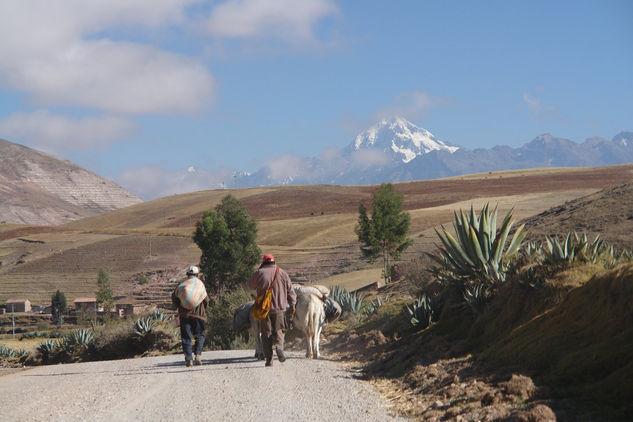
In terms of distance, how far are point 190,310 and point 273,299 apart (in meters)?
1.65

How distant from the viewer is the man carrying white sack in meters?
13.6

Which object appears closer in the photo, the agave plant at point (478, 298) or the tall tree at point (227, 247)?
the agave plant at point (478, 298)

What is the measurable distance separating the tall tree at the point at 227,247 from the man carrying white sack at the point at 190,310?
113ft

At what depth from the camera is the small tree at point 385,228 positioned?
170 ft

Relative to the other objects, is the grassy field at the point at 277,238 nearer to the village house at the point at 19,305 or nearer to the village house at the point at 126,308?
the village house at the point at 19,305

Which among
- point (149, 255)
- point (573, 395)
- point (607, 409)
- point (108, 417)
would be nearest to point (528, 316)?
point (573, 395)

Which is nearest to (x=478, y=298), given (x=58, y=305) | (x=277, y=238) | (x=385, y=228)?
(x=385, y=228)

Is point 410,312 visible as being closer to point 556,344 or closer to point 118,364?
point 556,344

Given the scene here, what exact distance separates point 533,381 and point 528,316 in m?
→ 2.48

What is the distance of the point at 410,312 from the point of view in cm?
1394

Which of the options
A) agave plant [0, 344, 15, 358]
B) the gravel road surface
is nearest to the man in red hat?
the gravel road surface

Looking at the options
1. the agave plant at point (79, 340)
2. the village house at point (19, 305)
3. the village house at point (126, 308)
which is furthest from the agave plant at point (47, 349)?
the village house at point (19, 305)

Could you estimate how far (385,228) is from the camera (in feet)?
170

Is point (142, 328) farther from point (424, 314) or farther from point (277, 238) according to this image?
point (277, 238)
